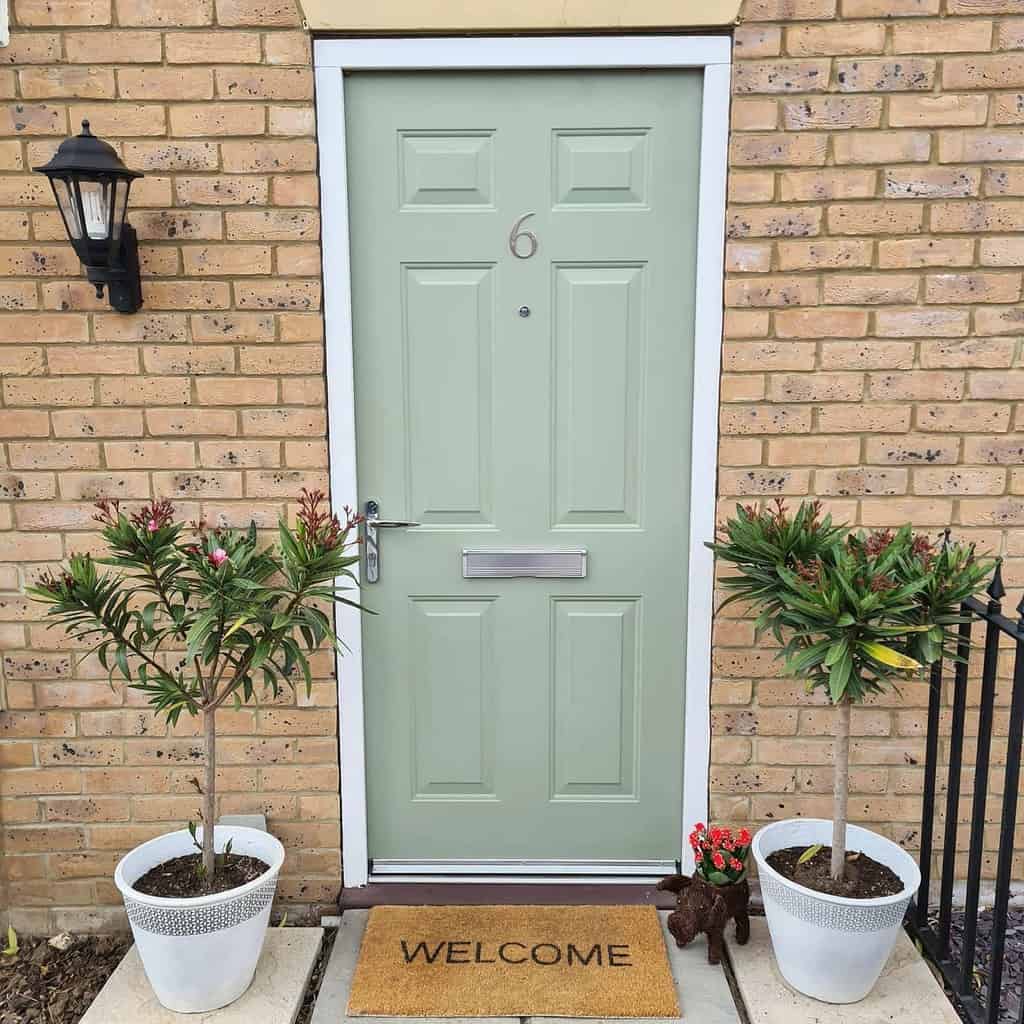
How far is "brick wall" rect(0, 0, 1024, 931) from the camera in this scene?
2.38 metres

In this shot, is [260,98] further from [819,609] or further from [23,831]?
[23,831]

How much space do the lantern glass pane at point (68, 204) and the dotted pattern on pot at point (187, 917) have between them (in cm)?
167

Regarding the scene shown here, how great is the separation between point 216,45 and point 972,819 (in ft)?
9.49

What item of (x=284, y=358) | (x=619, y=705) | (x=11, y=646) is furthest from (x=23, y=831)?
(x=619, y=705)

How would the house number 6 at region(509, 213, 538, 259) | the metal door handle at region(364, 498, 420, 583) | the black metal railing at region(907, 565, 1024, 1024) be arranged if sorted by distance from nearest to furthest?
the black metal railing at region(907, 565, 1024, 1024) → the house number 6 at region(509, 213, 538, 259) → the metal door handle at region(364, 498, 420, 583)

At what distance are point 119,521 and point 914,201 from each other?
2242 millimetres

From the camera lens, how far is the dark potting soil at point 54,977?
241 centimetres

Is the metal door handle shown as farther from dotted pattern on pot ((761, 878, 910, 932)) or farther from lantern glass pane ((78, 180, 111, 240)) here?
dotted pattern on pot ((761, 878, 910, 932))

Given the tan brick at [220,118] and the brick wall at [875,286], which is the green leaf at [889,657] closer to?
the brick wall at [875,286]

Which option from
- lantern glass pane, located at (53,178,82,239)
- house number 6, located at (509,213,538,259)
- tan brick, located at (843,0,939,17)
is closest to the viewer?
lantern glass pane, located at (53,178,82,239)

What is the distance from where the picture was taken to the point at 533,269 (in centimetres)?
256

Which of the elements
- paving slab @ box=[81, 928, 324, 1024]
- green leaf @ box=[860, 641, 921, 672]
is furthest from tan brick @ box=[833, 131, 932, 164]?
paving slab @ box=[81, 928, 324, 1024]

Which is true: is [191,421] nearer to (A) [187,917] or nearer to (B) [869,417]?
(A) [187,917]

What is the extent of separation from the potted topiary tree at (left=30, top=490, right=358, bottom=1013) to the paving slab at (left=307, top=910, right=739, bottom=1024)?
230 millimetres
